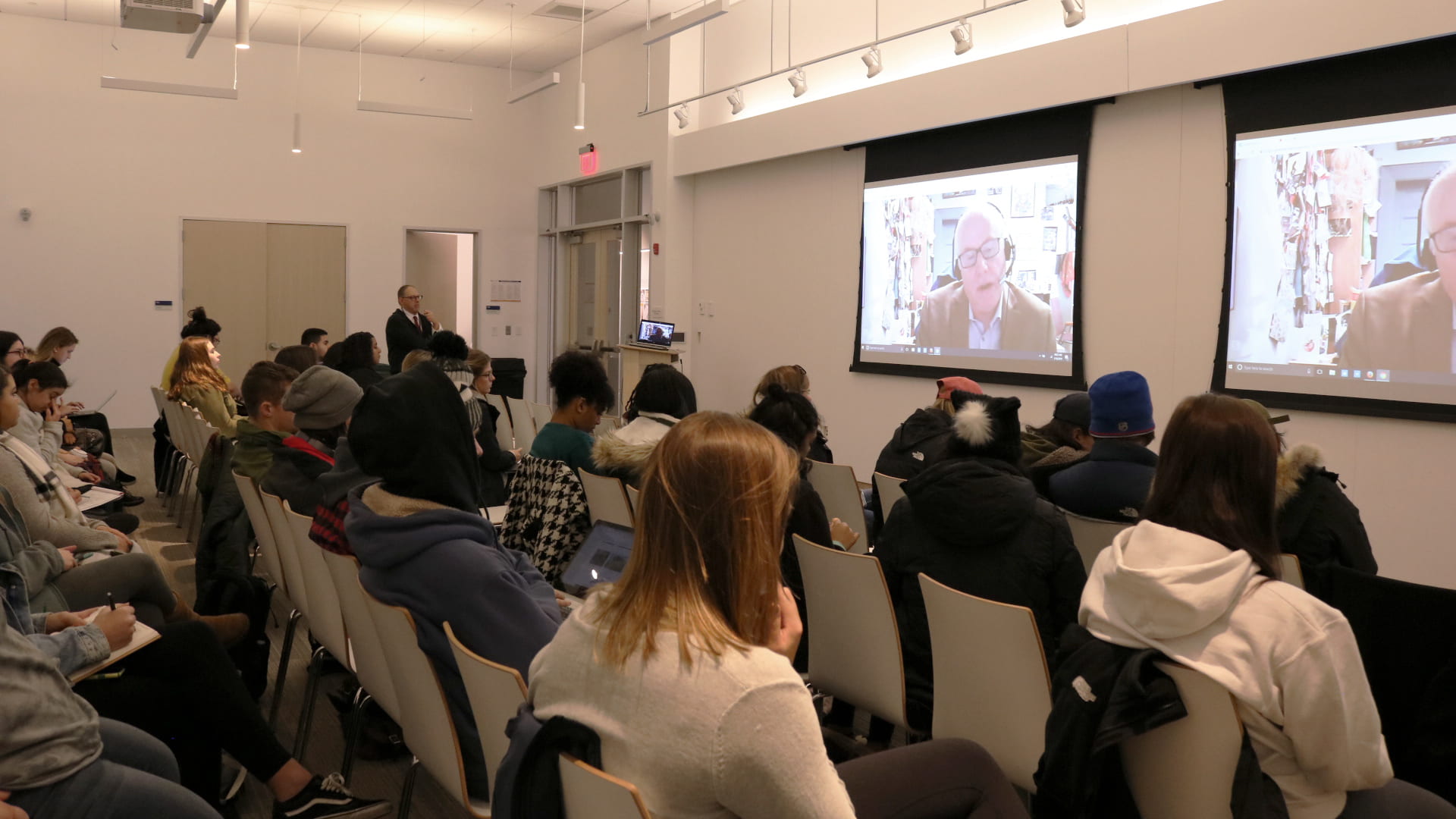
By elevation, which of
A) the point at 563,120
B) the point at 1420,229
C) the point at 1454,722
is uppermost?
the point at 563,120

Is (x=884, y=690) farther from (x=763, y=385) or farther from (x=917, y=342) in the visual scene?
(x=917, y=342)

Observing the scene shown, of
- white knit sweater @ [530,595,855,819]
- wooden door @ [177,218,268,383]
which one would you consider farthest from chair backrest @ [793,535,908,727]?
wooden door @ [177,218,268,383]

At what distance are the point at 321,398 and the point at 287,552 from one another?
0.55 m

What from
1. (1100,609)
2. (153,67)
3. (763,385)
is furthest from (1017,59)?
(153,67)

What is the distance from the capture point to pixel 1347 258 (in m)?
5.57

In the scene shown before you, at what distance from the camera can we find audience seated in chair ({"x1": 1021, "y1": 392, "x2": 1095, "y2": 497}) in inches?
149

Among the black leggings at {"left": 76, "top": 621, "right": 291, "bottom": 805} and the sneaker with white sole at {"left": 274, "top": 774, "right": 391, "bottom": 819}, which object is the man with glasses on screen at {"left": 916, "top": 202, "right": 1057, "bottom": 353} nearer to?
the sneaker with white sole at {"left": 274, "top": 774, "right": 391, "bottom": 819}

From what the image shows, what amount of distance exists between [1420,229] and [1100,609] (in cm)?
441

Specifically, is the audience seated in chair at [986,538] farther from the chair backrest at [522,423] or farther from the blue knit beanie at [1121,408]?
the chair backrest at [522,423]

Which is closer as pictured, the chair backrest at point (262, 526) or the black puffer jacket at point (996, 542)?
the black puffer jacket at point (996, 542)

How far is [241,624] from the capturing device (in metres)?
3.45

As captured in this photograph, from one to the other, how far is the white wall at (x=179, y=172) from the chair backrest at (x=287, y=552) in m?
9.74

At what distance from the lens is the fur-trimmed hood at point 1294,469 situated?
2859 millimetres

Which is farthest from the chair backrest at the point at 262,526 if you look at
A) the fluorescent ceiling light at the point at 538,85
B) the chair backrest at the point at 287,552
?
the fluorescent ceiling light at the point at 538,85
